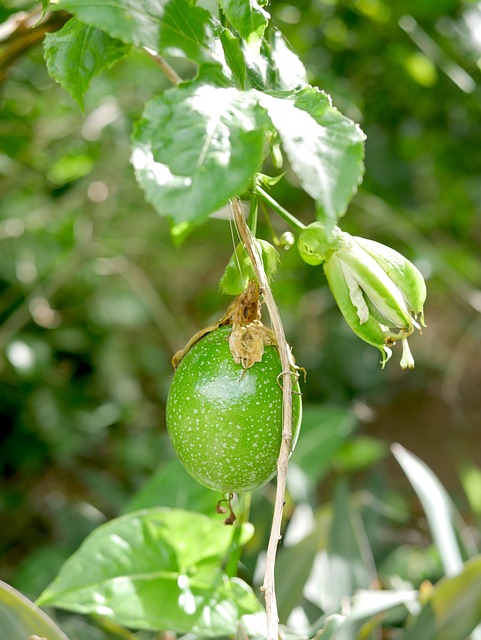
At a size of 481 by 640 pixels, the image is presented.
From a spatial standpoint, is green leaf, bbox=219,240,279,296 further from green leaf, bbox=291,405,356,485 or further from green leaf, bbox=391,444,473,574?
green leaf, bbox=291,405,356,485

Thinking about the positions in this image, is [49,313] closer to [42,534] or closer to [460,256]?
[42,534]

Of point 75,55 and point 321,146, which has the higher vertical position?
point 321,146

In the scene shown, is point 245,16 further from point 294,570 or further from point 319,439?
point 319,439

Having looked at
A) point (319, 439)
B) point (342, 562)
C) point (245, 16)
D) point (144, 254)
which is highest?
point (245, 16)

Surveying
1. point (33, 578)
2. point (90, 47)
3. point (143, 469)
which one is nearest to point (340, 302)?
point (90, 47)

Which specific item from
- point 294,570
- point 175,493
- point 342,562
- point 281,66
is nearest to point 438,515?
point 342,562

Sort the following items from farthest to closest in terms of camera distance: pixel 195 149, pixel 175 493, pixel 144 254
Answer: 1. pixel 144 254
2. pixel 175 493
3. pixel 195 149

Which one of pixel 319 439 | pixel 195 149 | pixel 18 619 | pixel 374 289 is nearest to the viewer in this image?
pixel 195 149

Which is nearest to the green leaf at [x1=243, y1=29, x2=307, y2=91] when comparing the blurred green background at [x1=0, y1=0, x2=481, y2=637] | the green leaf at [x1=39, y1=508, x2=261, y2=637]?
the green leaf at [x1=39, y1=508, x2=261, y2=637]
